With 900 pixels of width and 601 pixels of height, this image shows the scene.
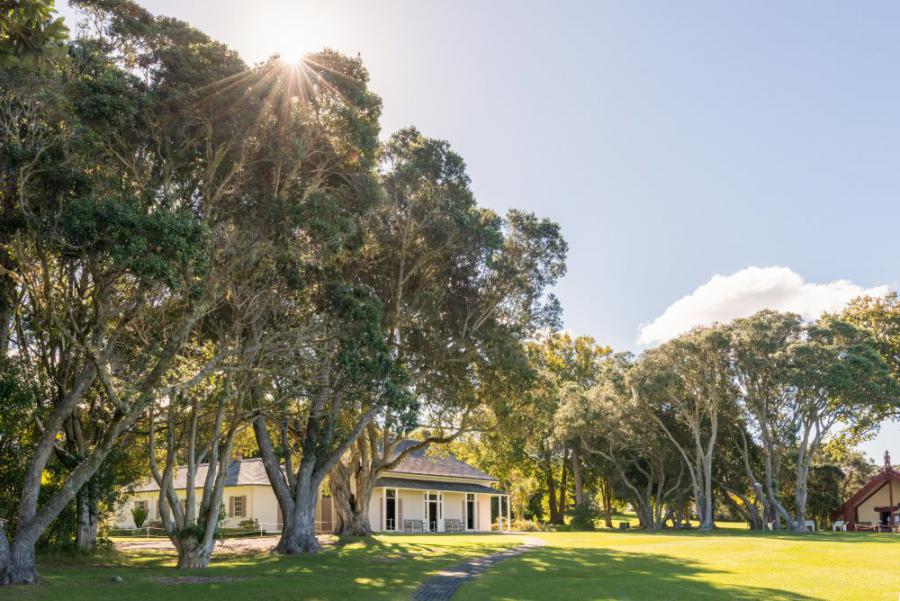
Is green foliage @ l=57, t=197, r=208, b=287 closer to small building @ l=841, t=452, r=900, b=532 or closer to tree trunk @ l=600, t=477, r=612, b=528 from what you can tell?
tree trunk @ l=600, t=477, r=612, b=528

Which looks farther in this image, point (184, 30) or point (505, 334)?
point (505, 334)

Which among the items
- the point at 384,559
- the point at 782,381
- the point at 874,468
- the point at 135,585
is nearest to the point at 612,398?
the point at 782,381

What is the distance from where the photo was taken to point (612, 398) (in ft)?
143

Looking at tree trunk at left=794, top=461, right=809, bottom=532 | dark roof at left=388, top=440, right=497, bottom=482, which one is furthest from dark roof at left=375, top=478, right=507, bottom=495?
tree trunk at left=794, top=461, right=809, bottom=532

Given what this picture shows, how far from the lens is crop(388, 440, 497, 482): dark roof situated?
45.6m

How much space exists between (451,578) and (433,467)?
99.2 ft

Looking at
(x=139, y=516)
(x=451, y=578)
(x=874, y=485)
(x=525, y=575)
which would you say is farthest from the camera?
(x=874, y=485)

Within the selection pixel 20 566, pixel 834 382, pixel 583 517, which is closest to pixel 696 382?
pixel 834 382

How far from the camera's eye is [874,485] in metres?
50.6

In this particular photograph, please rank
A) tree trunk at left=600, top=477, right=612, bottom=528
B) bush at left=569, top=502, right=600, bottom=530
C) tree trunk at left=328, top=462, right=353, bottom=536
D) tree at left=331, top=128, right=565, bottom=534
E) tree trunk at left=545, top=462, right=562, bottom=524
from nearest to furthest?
1. tree at left=331, top=128, right=565, bottom=534
2. tree trunk at left=328, top=462, right=353, bottom=536
3. bush at left=569, top=502, right=600, bottom=530
4. tree trunk at left=600, top=477, right=612, bottom=528
5. tree trunk at left=545, top=462, right=562, bottom=524

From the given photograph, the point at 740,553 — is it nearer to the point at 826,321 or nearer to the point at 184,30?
the point at 826,321

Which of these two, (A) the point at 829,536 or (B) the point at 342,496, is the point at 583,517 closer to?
(A) the point at 829,536

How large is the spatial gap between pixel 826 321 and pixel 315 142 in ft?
108

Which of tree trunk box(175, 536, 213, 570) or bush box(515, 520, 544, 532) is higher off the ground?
tree trunk box(175, 536, 213, 570)
